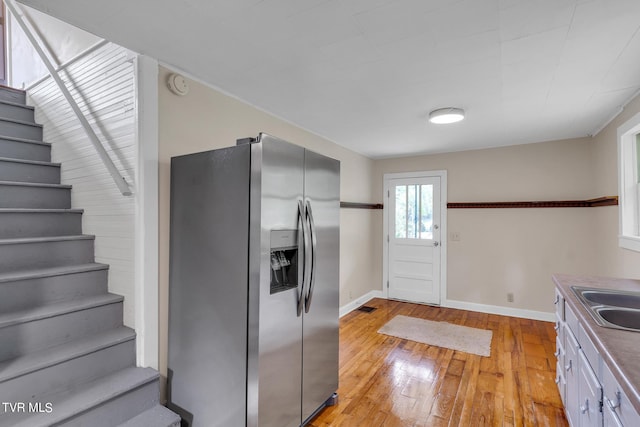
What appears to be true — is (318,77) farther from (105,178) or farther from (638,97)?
(638,97)

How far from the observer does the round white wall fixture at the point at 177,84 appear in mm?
2012

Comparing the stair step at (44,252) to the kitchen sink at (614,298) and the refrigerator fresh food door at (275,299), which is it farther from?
the kitchen sink at (614,298)

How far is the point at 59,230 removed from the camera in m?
2.23

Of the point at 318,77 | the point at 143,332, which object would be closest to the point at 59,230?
the point at 143,332

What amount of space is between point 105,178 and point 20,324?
97cm

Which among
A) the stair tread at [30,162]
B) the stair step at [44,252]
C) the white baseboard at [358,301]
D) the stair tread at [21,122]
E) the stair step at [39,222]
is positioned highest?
the stair tread at [21,122]

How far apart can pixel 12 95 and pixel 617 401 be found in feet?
15.3

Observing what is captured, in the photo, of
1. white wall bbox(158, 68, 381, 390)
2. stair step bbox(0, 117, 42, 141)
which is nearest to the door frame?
white wall bbox(158, 68, 381, 390)

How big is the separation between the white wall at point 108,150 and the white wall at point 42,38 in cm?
18

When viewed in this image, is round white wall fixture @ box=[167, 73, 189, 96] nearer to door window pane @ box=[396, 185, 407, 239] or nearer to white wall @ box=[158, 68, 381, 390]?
white wall @ box=[158, 68, 381, 390]

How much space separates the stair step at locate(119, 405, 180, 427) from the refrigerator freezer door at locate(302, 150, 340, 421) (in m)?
0.76

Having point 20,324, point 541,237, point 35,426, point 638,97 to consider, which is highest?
point 638,97

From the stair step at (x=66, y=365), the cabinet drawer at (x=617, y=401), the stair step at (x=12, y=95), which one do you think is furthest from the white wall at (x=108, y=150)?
the cabinet drawer at (x=617, y=401)

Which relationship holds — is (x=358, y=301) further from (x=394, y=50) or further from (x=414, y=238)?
(x=394, y=50)
